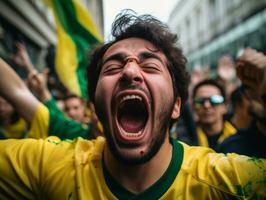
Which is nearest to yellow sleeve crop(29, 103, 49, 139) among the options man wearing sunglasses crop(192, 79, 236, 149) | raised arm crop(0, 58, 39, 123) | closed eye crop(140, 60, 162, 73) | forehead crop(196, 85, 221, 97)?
raised arm crop(0, 58, 39, 123)

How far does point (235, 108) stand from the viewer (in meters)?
4.61

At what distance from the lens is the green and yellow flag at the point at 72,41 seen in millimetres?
4578

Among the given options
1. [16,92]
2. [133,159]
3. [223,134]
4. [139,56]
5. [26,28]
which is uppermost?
[26,28]

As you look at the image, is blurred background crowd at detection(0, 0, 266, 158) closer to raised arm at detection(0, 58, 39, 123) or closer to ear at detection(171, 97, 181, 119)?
raised arm at detection(0, 58, 39, 123)

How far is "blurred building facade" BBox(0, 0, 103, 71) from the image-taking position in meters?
9.18

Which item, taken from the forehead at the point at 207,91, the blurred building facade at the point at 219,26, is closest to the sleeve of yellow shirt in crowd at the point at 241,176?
the forehead at the point at 207,91

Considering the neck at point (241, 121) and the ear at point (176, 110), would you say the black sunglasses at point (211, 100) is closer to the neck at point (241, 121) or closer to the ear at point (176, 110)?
the neck at point (241, 121)

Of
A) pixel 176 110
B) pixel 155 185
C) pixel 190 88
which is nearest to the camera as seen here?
pixel 155 185

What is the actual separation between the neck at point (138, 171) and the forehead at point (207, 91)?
111 inches

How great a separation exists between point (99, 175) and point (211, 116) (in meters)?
2.73

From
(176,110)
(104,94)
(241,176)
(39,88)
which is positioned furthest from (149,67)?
(39,88)

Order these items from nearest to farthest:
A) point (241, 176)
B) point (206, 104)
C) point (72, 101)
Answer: point (241, 176)
point (206, 104)
point (72, 101)

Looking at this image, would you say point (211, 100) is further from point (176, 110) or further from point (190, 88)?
point (190, 88)

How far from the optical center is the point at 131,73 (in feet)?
6.75
